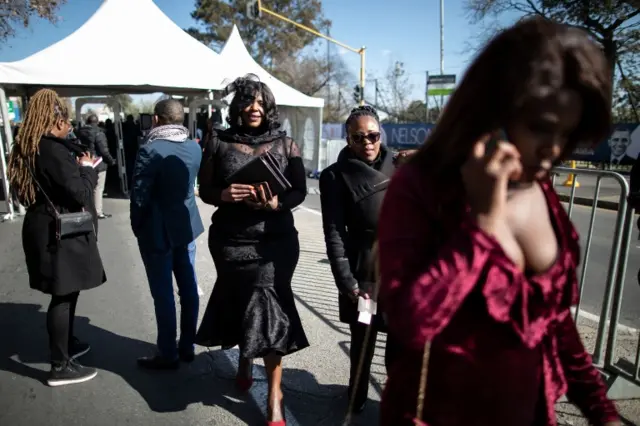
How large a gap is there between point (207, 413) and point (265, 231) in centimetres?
117

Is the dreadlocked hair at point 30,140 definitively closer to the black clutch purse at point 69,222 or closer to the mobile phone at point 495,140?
the black clutch purse at point 69,222

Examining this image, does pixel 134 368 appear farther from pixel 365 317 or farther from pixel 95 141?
pixel 95 141

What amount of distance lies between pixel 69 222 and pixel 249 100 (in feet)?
4.67

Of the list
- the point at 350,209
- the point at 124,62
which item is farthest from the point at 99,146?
the point at 350,209

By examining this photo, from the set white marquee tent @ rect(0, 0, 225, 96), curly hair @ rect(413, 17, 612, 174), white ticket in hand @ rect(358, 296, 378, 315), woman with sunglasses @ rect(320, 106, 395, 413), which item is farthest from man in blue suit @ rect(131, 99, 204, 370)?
white marquee tent @ rect(0, 0, 225, 96)

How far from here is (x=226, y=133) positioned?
8.89ft

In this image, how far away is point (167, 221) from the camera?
3143mm

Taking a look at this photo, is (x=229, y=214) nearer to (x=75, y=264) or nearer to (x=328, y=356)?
(x=75, y=264)

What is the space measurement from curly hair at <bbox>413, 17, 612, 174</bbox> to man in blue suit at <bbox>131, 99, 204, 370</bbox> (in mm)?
2464

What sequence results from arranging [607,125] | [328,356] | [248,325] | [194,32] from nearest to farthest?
[607,125]
[248,325]
[328,356]
[194,32]

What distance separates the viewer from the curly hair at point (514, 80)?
36.7 inches

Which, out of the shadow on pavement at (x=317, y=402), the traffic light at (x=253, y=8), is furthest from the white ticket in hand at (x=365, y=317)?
the traffic light at (x=253, y=8)

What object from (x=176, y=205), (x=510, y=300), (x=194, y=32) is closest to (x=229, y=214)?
(x=176, y=205)

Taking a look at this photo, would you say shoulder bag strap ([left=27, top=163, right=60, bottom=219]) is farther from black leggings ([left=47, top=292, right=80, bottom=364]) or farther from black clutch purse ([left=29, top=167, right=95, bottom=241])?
black leggings ([left=47, top=292, right=80, bottom=364])
